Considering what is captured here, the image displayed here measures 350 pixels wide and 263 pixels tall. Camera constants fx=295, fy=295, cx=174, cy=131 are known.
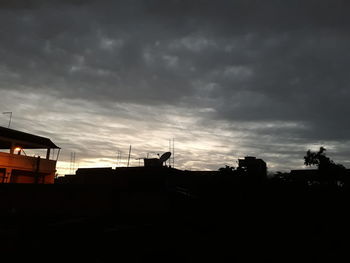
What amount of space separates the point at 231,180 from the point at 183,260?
9915 mm

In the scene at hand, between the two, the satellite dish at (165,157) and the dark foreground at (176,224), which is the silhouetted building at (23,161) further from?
the satellite dish at (165,157)

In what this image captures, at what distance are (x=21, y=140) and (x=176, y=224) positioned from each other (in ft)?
64.4

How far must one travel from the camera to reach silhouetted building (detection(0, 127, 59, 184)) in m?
25.8

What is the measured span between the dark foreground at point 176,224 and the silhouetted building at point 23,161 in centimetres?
724

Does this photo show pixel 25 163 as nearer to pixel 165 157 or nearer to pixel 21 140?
pixel 21 140

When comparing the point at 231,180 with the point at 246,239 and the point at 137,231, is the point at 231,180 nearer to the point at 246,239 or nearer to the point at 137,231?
the point at 246,239

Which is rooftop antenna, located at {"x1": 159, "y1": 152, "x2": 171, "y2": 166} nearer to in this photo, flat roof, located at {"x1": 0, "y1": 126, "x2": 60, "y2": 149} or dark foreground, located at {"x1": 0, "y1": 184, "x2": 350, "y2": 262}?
dark foreground, located at {"x1": 0, "y1": 184, "x2": 350, "y2": 262}

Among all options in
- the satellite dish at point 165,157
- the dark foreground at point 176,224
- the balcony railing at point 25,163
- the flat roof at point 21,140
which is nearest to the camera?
the dark foreground at point 176,224

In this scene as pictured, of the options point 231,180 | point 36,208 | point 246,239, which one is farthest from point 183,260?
point 36,208

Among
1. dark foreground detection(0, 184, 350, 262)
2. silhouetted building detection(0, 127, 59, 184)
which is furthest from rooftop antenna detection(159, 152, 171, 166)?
silhouetted building detection(0, 127, 59, 184)

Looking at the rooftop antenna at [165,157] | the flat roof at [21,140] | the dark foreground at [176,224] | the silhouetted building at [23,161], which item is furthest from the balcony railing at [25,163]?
the rooftop antenna at [165,157]

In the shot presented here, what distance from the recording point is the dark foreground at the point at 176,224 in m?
10.8

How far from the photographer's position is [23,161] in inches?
1068

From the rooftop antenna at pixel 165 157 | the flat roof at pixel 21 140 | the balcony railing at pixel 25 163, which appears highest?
the flat roof at pixel 21 140
